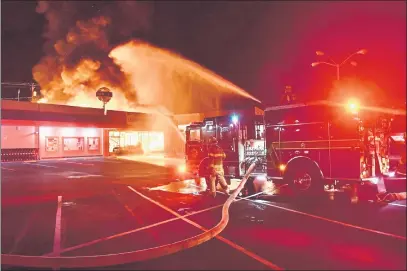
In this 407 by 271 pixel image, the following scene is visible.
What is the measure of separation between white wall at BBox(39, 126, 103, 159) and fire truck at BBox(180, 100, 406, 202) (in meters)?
29.7

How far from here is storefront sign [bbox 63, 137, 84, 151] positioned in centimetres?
3866

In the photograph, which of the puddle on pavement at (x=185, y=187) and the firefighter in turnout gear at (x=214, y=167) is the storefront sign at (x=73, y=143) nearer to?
the puddle on pavement at (x=185, y=187)

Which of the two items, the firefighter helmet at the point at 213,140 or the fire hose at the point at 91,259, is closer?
the fire hose at the point at 91,259

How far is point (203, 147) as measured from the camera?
1380 cm

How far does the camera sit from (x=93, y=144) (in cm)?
4091

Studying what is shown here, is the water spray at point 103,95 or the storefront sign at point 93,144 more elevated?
the water spray at point 103,95

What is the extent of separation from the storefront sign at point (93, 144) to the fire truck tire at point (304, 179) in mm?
33172

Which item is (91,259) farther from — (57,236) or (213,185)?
(213,185)

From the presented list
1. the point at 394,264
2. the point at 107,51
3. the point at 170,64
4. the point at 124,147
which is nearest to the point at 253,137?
the point at 394,264

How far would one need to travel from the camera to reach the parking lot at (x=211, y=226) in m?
5.50

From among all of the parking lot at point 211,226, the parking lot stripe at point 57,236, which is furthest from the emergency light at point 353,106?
the parking lot stripe at point 57,236

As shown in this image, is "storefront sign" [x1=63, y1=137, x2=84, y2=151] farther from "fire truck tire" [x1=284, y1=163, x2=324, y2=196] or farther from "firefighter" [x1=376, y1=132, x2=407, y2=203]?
"firefighter" [x1=376, y1=132, x2=407, y2=203]

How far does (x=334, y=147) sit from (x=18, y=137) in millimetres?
33306

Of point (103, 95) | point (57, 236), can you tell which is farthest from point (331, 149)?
point (103, 95)
